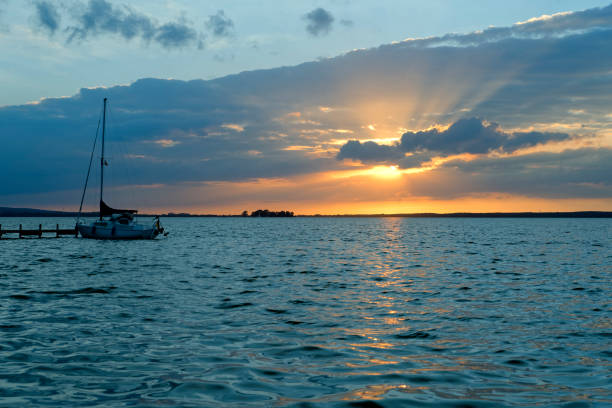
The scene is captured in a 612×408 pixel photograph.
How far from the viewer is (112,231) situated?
6444 centimetres

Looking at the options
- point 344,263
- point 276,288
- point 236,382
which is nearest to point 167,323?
point 236,382

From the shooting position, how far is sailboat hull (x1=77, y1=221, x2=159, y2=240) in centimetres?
6431

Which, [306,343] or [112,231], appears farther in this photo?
[112,231]

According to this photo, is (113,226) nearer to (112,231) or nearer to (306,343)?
(112,231)

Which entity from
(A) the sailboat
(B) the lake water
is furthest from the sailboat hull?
(B) the lake water

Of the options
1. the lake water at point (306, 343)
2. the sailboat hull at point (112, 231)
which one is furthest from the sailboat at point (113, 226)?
the lake water at point (306, 343)

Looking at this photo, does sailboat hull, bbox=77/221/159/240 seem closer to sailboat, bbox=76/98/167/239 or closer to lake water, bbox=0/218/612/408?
sailboat, bbox=76/98/167/239

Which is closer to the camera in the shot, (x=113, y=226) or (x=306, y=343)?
(x=306, y=343)

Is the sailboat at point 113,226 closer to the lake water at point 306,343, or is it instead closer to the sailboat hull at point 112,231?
the sailboat hull at point 112,231

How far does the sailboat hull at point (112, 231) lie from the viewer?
64.3 metres

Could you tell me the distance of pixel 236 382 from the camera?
9.09 m

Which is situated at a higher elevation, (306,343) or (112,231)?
(112,231)

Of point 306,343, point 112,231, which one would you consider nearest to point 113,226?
point 112,231

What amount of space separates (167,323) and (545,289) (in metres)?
17.3
